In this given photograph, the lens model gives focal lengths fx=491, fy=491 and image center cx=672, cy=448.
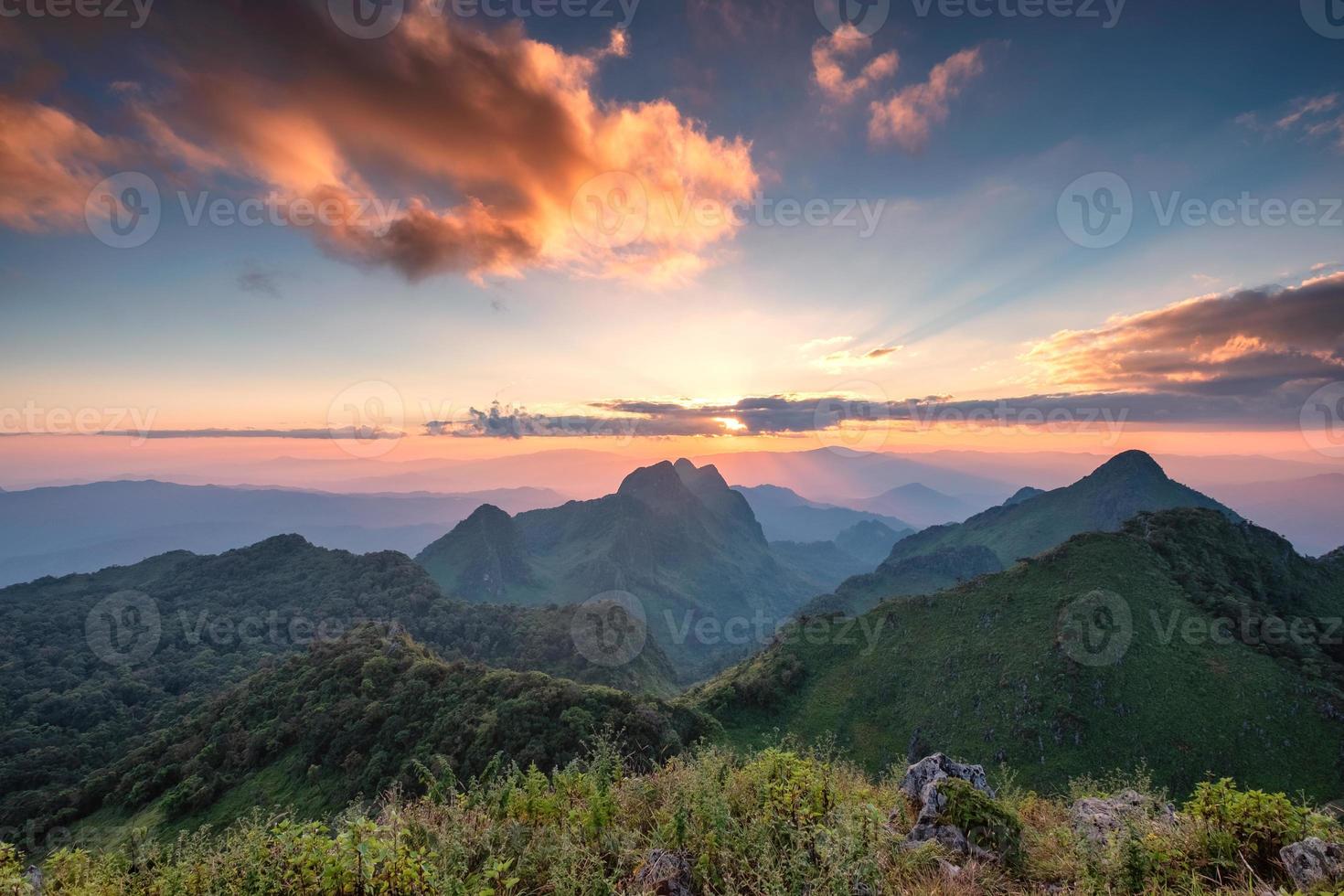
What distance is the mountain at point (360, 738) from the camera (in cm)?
4591

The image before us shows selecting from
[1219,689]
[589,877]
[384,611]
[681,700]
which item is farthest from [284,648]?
[1219,689]

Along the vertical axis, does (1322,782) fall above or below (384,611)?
above

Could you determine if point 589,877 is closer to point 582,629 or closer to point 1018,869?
point 1018,869

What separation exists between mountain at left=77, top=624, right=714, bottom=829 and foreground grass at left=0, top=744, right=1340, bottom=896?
123ft

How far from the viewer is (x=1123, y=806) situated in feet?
36.7

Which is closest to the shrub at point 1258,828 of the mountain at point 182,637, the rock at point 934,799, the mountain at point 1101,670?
the rock at point 934,799

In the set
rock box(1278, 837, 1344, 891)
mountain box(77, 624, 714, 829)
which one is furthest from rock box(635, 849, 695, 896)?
mountain box(77, 624, 714, 829)

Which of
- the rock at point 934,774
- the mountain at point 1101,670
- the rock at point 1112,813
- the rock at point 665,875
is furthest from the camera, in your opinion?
the mountain at point 1101,670

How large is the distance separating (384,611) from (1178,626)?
152 metres

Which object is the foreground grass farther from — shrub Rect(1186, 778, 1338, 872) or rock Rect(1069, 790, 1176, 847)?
rock Rect(1069, 790, 1176, 847)

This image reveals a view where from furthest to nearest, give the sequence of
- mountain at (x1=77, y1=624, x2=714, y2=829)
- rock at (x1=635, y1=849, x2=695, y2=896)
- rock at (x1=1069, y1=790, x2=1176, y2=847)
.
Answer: mountain at (x1=77, y1=624, x2=714, y2=829) < rock at (x1=1069, y1=790, x2=1176, y2=847) < rock at (x1=635, y1=849, x2=695, y2=896)

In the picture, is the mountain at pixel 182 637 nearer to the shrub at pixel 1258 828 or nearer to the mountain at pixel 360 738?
the mountain at pixel 360 738

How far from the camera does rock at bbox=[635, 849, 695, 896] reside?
7762 mm

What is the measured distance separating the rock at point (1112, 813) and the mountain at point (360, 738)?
37336 mm
